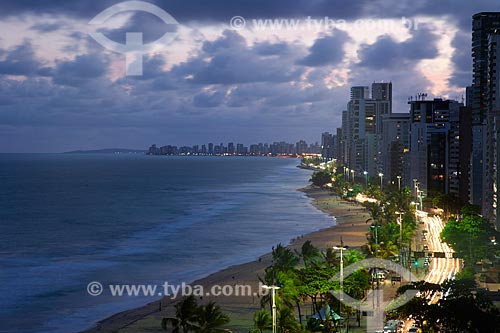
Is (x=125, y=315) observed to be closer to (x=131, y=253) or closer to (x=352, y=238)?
(x=131, y=253)

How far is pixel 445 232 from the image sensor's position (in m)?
70.4

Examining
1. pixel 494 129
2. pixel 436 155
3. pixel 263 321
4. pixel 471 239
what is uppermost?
pixel 494 129

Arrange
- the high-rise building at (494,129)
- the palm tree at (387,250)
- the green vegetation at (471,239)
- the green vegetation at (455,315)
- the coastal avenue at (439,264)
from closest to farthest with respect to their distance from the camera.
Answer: the green vegetation at (455,315) < the coastal avenue at (439,264) < the palm tree at (387,250) < the green vegetation at (471,239) < the high-rise building at (494,129)

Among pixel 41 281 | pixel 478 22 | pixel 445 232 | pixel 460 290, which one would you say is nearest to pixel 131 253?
pixel 41 281

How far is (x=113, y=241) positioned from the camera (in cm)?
8731

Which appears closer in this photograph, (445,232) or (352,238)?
(445,232)

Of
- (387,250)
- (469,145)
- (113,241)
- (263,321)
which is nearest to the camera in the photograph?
(263,321)

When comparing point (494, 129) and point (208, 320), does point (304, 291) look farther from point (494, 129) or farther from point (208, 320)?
point (494, 129)

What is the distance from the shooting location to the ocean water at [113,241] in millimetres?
53250

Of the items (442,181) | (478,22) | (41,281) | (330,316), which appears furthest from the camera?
(478,22)

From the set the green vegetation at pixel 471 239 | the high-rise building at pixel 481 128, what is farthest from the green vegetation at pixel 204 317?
the high-rise building at pixel 481 128

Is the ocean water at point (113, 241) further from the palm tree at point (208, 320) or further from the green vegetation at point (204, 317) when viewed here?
the palm tree at point (208, 320)

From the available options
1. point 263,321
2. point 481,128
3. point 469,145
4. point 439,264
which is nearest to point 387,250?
point 439,264

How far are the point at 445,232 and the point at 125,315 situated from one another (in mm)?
35958
